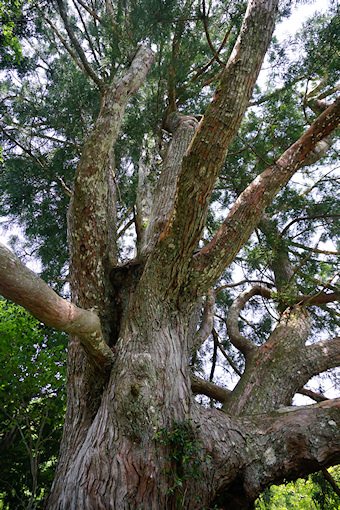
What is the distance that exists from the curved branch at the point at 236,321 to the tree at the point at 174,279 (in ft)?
0.07

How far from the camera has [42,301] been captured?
4.62 feet

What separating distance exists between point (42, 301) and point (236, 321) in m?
2.90

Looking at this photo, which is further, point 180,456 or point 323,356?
point 323,356

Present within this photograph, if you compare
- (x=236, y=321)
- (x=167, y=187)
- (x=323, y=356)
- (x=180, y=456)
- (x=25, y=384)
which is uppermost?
(x=167, y=187)

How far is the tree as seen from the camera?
1.64 metres

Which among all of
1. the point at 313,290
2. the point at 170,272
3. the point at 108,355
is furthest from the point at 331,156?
the point at 108,355

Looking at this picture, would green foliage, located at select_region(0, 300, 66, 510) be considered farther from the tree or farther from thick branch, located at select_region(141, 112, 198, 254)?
thick branch, located at select_region(141, 112, 198, 254)

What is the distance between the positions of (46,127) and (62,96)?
0.56m

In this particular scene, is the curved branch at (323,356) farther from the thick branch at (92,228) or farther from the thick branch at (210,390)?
the thick branch at (92,228)

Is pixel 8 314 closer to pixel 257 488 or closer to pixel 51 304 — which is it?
pixel 51 304

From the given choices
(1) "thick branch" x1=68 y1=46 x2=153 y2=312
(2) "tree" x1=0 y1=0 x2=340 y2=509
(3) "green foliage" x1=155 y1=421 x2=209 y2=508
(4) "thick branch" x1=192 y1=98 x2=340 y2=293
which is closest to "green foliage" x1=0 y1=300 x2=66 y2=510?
(2) "tree" x1=0 y1=0 x2=340 y2=509

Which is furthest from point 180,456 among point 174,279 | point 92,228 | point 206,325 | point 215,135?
point 206,325

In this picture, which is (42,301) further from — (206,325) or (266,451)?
Result: (206,325)

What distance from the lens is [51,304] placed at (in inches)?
57.2
